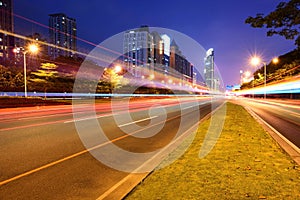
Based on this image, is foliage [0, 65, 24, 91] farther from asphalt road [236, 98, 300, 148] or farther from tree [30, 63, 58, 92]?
asphalt road [236, 98, 300, 148]

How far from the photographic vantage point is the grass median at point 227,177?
13.4 feet

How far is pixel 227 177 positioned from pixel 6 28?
→ 142 m

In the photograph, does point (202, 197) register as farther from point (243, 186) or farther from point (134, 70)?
point (134, 70)

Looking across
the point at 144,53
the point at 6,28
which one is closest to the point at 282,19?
the point at 144,53

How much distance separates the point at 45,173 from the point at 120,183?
1834 millimetres

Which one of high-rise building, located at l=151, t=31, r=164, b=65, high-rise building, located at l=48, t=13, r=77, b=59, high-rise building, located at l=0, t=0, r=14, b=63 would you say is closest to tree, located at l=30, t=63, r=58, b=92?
high-rise building, located at l=0, t=0, r=14, b=63

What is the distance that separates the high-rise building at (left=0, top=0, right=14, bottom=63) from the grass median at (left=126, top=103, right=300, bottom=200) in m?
107

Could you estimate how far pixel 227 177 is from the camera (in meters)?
4.81

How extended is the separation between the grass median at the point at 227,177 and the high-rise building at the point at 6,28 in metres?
107

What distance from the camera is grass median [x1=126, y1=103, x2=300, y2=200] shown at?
13.4 ft

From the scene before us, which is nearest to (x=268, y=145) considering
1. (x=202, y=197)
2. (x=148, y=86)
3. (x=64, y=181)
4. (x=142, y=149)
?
(x=142, y=149)

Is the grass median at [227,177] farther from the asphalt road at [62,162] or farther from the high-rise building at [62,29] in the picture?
the high-rise building at [62,29]

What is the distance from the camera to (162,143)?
8797mm

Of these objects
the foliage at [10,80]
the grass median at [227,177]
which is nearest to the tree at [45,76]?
the foliage at [10,80]
